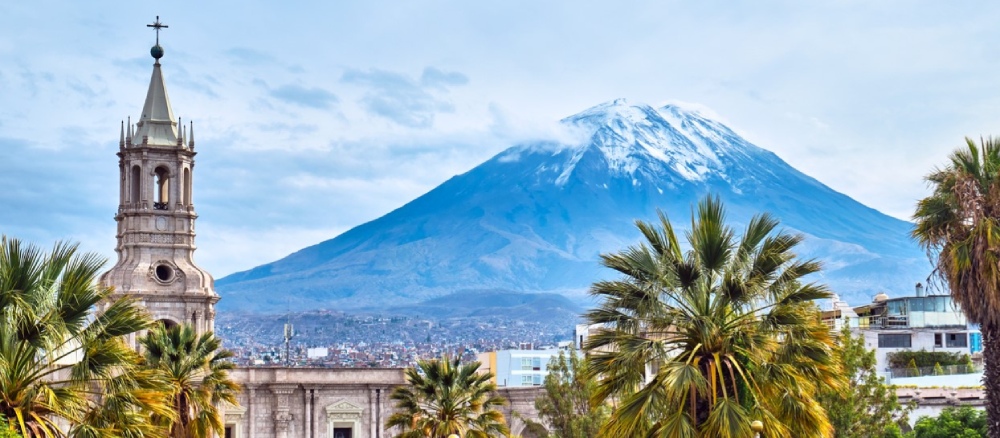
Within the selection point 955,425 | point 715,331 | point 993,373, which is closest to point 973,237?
point 993,373

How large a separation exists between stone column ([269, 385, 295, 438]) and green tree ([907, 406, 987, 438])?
34.4 meters

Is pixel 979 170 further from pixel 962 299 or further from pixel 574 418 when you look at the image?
pixel 574 418

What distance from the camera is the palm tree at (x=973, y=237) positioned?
3516 cm

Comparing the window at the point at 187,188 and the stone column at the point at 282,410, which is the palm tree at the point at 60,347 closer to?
the window at the point at 187,188

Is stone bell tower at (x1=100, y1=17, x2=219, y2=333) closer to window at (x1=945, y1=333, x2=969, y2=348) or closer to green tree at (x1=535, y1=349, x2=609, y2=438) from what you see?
green tree at (x1=535, y1=349, x2=609, y2=438)

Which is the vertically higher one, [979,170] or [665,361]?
[979,170]

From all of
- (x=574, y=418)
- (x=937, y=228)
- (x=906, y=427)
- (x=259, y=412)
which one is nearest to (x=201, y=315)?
(x=259, y=412)

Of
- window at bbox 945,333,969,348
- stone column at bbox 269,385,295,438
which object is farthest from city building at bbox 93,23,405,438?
window at bbox 945,333,969,348

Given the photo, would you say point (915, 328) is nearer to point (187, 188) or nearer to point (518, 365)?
point (187, 188)

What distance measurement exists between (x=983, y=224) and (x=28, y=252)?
764 inches

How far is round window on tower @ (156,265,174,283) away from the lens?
7769 cm

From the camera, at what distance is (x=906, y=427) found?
214ft

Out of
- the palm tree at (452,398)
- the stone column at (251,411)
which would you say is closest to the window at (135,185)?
the stone column at (251,411)

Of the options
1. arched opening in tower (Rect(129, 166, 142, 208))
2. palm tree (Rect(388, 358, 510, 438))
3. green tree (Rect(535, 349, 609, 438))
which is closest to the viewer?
palm tree (Rect(388, 358, 510, 438))
